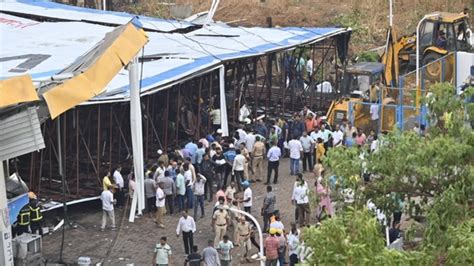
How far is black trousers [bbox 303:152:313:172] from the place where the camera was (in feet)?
76.2

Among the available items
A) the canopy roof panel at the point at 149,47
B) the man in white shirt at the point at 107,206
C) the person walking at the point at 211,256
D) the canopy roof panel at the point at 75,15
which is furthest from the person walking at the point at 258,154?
the canopy roof panel at the point at 75,15

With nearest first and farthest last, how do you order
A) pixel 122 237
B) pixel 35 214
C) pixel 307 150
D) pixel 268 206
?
pixel 35 214 → pixel 268 206 → pixel 122 237 → pixel 307 150

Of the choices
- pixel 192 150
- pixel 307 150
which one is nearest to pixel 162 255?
pixel 192 150

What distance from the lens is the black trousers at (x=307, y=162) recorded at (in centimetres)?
2323

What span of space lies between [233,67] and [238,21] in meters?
13.5

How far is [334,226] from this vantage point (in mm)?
9117

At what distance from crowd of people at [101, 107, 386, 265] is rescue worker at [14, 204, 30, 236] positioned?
1.68 metres

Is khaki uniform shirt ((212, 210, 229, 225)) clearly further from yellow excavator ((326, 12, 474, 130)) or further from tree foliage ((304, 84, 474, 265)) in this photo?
yellow excavator ((326, 12, 474, 130))

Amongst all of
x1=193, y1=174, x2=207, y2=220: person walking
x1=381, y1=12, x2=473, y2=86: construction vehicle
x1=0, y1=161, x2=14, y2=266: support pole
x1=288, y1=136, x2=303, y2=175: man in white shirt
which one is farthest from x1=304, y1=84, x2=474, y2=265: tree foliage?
x1=381, y1=12, x2=473, y2=86: construction vehicle

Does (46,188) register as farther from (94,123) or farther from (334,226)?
(334,226)

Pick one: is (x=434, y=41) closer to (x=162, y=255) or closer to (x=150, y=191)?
(x=150, y=191)

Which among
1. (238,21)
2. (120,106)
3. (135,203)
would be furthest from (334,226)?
(238,21)

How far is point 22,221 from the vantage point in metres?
18.1

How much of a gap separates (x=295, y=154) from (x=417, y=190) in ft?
37.8
